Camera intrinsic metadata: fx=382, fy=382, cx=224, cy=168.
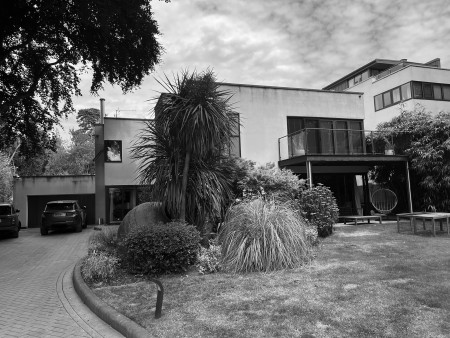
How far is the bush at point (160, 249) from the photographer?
7.22 meters

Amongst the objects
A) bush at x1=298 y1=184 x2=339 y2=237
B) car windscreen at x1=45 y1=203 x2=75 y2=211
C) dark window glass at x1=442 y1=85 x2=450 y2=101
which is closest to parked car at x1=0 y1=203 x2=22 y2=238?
car windscreen at x1=45 y1=203 x2=75 y2=211

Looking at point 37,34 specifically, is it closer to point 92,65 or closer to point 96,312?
point 92,65

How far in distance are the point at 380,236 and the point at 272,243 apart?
5.27 meters

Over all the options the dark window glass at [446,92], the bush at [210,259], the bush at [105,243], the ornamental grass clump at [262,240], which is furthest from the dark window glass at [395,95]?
the bush at [210,259]

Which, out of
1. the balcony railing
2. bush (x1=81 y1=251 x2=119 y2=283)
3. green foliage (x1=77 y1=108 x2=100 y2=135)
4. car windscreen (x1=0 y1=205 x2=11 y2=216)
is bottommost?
bush (x1=81 y1=251 x2=119 y2=283)

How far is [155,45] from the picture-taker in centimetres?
1541

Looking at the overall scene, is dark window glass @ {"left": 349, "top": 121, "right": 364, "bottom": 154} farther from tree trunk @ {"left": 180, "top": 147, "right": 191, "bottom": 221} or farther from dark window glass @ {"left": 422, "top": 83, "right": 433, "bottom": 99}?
dark window glass @ {"left": 422, "top": 83, "right": 433, "bottom": 99}

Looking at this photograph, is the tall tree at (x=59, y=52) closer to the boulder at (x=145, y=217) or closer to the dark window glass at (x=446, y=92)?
the boulder at (x=145, y=217)

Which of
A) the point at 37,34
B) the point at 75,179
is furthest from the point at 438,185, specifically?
the point at 75,179

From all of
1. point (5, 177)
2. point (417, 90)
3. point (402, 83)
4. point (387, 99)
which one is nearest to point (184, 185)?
point (402, 83)

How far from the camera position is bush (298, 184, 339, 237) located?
11312 mm

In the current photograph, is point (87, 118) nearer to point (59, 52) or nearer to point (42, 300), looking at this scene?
point (59, 52)

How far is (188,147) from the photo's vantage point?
8836 mm

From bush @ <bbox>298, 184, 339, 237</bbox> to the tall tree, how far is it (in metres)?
8.44
